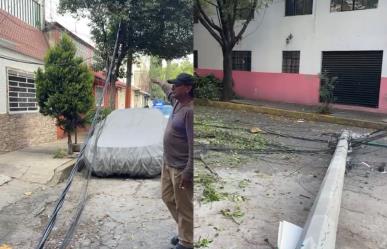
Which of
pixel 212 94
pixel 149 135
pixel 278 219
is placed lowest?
pixel 278 219

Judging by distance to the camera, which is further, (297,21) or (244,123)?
(244,123)

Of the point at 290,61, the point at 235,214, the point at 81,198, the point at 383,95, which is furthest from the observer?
the point at 235,214

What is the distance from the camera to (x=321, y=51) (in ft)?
2.72

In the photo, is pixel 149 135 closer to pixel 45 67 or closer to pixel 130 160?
pixel 130 160

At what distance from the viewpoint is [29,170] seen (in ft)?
3.21

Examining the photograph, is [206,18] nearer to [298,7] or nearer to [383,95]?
[298,7]

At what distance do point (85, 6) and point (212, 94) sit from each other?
1.32ft

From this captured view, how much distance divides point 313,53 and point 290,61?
57 mm

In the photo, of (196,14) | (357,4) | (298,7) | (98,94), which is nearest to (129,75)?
(98,94)

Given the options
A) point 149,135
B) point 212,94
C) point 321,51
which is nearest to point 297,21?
point 321,51

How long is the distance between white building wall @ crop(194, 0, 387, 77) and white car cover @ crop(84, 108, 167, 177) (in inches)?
8.8

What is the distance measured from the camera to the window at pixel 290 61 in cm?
85

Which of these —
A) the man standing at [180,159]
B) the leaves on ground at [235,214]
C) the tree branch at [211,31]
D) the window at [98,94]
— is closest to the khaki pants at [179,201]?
the man standing at [180,159]

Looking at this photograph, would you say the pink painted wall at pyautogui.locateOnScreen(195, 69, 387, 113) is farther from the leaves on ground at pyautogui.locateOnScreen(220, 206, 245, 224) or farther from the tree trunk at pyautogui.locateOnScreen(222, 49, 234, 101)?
the leaves on ground at pyautogui.locateOnScreen(220, 206, 245, 224)
